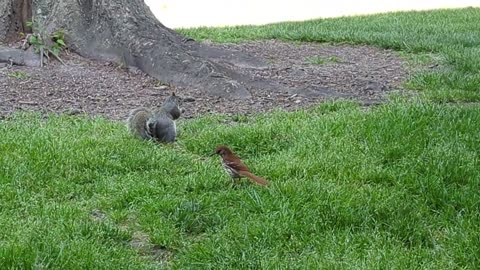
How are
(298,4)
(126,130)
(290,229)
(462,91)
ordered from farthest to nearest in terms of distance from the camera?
(298,4), (462,91), (126,130), (290,229)

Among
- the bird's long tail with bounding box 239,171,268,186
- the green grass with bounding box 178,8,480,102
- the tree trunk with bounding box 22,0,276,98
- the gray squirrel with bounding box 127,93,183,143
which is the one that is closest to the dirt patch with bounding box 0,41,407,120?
the tree trunk with bounding box 22,0,276,98

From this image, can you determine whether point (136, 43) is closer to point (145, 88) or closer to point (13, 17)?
point (145, 88)

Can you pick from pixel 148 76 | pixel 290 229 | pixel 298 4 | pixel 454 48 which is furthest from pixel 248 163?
pixel 298 4

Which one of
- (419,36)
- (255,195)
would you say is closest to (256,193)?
(255,195)

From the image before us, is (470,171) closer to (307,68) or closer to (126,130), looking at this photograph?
(126,130)

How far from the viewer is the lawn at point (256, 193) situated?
4320 millimetres

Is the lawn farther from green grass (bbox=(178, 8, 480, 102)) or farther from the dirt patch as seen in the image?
green grass (bbox=(178, 8, 480, 102))

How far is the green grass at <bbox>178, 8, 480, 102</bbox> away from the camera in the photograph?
28.8 ft

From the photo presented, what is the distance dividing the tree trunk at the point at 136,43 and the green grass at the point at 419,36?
2085 mm

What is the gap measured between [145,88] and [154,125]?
6.66 feet

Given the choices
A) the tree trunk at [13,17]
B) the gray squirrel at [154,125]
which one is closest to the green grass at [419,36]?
the gray squirrel at [154,125]

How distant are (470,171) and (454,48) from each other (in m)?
6.01

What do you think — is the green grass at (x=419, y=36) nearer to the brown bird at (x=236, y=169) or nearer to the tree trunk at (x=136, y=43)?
the tree trunk at (x=136, y=43)

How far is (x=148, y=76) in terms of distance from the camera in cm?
876
